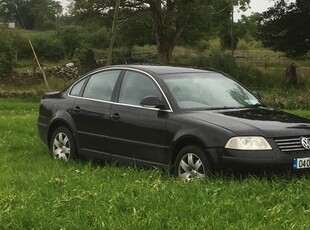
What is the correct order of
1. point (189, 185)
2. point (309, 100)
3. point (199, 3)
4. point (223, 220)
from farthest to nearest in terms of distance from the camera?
point (199, 3)
point (309, 100)
point (189, 185)
point (223, 220)

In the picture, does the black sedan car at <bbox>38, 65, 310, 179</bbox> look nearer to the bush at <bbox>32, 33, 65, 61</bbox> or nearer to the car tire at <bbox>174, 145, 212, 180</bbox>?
the car tire at <bbox>174, 145, 212, 180</bbox>

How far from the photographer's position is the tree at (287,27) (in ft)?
114

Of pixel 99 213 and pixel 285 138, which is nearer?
pixel 99 213

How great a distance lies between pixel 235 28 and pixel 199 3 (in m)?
29.1

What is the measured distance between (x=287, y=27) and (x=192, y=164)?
29.7m

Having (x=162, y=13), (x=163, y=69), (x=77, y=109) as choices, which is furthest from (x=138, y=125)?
(x=162, y=13)

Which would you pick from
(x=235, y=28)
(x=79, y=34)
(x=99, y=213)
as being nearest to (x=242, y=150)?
(x=99, y=213)

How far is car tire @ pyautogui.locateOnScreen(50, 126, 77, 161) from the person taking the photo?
8953 mm

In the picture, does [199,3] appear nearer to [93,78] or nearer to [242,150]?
[93,78]

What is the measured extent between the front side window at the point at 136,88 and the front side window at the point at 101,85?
0.26m

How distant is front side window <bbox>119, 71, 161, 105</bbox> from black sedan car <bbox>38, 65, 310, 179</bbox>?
14 mm

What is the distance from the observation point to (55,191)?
6418 millimetres

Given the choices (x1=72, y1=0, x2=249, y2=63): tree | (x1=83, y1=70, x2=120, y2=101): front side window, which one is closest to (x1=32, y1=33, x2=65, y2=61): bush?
(x1=72, y1=0, x2=249, y2=63): tree

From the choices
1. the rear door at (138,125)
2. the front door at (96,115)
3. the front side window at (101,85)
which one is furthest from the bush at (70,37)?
the rear door at (138,125)
